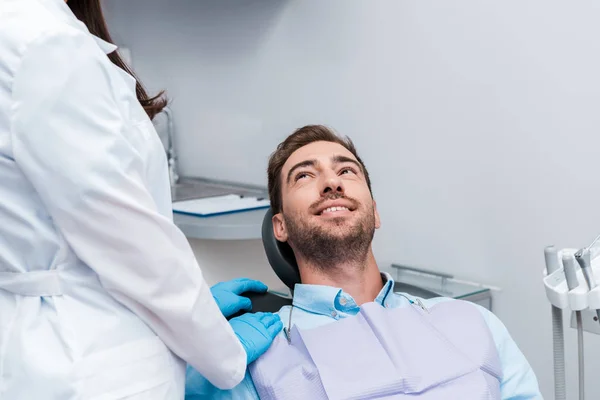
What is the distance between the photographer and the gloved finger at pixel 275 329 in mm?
1337

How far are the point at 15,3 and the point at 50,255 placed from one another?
327 mm

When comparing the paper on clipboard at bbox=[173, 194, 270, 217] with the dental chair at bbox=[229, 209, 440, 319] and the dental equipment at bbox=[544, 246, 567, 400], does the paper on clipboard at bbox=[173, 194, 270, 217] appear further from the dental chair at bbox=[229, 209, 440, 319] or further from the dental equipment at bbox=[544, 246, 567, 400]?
the dental equipment at bbox=[544, 246, 567, 400]

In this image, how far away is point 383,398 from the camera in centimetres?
124

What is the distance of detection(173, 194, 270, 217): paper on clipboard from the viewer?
2.38 m

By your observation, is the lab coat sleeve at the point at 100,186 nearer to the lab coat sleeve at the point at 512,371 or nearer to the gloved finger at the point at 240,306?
the gloved finger at the point at 240,306

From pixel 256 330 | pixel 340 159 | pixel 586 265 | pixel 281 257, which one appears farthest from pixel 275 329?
→ pixel 586 265

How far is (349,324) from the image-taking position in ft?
4.48

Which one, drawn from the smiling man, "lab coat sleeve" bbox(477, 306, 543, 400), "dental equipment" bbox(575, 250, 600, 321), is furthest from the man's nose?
"dental equipment" bbox(575, 250, 600, 321)

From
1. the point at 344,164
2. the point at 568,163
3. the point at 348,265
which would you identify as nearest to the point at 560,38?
the point at 568,163

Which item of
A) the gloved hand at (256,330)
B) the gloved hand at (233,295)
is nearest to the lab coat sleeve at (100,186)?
the gloved hand at (256,330)

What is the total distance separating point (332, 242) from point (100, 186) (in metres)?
0.70

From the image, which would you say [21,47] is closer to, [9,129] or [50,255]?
[9,129]

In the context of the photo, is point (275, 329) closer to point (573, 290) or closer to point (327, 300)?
point (327, 300)

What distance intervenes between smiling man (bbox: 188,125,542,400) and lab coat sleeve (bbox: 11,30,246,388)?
13.2 inches
